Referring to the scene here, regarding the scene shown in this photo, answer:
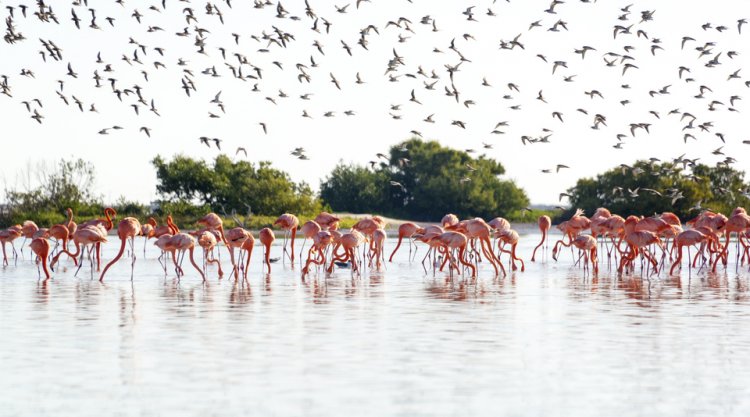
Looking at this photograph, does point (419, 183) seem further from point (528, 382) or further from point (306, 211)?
point (528, 382)

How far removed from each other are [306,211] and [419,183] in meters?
19.5

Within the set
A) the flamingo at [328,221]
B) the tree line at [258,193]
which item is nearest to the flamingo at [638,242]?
the flamingo at [328,221]

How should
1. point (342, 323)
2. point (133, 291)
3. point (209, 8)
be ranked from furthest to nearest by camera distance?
point (209, 8) → point (133, 291) → point (342, 323)

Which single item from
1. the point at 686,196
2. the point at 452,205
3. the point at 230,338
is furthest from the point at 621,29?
the point at 452,205

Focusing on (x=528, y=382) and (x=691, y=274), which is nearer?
(x=528, y=382)

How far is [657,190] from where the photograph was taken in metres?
67.4

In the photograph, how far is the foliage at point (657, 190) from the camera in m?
65.6

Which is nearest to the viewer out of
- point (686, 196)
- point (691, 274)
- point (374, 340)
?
point (374, 340)

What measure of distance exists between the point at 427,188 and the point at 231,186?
64.3ft

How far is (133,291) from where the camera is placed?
66.0 feet

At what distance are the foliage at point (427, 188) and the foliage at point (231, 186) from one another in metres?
15.4

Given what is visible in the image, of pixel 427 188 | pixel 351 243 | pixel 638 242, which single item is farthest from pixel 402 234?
pixel 427 188

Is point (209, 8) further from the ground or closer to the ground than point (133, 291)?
further from the ground

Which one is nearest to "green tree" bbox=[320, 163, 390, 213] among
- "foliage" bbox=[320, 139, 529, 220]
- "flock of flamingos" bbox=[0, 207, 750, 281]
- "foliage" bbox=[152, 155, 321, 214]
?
"foliage" bbox=[320, 139, 529, 220]
